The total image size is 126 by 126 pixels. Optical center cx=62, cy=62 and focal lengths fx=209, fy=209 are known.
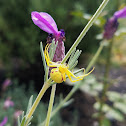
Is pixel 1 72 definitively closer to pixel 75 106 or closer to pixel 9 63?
pixel 9 63

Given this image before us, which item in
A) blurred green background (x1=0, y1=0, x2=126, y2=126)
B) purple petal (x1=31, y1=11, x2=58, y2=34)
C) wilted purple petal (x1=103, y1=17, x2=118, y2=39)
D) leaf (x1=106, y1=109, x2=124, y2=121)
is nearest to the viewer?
purple petal (x1=31, y1=11, x2=58, y2=34)

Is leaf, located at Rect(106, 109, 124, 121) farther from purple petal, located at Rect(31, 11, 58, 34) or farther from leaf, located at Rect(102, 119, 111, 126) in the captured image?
purple petal, located at Rect(31, 11, 58, 34)

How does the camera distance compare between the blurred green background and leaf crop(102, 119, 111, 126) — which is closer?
leaf crop(102, 119, 111, 126)

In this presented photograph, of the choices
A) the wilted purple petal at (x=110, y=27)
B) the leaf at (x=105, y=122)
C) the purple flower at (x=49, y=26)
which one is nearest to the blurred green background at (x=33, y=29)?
the leaf at (x=105, y=122)

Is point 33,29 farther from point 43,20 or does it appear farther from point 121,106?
point 43,20

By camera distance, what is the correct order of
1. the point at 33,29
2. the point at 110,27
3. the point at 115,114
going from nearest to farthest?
the point at 110,27, the point at 115,114, the point at 33,29

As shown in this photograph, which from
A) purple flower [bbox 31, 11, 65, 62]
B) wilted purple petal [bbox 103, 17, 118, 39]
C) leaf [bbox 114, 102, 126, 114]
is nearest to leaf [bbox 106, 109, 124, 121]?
leaf [bbox 114, 102, 126, 114]

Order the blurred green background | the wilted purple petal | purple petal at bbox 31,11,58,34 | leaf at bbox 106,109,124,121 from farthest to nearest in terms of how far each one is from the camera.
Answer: the blurred green background, leaf at bbox 106,109,124,121, the wilted purple petal, purple petal at bbox 31,11,58,34

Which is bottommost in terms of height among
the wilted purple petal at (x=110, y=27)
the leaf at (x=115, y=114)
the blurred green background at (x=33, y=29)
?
the leaf at (x=115, y=114)

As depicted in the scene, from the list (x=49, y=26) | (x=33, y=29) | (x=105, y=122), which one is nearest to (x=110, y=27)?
(x=49, y=26)

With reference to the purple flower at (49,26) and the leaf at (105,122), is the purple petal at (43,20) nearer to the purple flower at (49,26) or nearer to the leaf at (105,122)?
the purple flower at (49,26)

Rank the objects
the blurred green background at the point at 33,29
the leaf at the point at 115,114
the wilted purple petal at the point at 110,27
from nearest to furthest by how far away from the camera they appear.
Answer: the wilted purple petal at the point at 110,27, the leaf at the point at 115,114, the blurred green background at the point at 33,29
